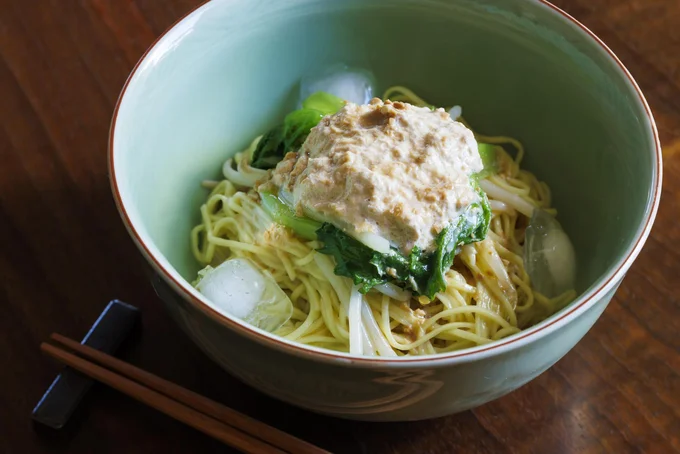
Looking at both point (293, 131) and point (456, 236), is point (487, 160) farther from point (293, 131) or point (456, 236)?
point (293, 131)

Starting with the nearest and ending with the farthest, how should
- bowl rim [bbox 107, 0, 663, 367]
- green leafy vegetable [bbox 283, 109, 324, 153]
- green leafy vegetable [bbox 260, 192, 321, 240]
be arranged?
bowl rim [bbox 107, 0, 663, 367], green leafy vegetable [bbox 260, 192, 321, 240], green leafy vegetable [bbox 283, 109, 324, 153]

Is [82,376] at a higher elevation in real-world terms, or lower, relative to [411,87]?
lower

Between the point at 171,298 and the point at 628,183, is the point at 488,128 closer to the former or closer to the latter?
the point at 628,183

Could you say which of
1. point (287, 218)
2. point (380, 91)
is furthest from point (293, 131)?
point (380, 91)

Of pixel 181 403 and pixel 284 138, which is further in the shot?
pixel 284 138

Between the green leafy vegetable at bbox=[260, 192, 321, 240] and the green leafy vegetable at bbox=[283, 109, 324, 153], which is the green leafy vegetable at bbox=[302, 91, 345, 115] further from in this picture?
the green leafy vegetable at bbox=[260, 192, 321, 240]

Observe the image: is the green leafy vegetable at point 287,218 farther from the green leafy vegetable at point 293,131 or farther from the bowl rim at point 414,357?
the bowl rim at point 414,357

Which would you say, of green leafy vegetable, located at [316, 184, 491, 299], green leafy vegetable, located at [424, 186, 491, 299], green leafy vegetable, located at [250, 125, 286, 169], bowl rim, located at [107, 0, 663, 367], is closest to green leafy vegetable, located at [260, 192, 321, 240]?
green leafy vegetable, located at [316, 184, 491, 299]

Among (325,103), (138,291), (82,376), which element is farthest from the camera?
(325,103)
